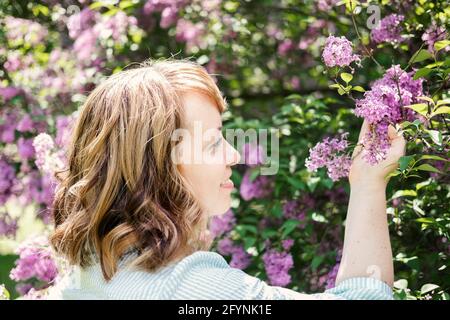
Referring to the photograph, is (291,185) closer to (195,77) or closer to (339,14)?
(339,14)

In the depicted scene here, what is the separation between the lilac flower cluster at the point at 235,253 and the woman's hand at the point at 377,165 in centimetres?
117

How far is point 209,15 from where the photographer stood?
320 cm

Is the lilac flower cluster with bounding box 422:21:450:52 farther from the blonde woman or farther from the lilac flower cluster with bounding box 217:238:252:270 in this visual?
the lilac flower cluster with bounding box 217:238:252:270

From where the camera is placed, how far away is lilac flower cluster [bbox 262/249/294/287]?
240 cm

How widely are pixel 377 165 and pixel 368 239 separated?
0.16 meters

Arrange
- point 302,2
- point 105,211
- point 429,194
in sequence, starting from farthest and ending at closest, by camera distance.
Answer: point 302,2 → point 429,194 → point 105,211

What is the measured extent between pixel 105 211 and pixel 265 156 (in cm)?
138

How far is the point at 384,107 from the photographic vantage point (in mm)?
1480

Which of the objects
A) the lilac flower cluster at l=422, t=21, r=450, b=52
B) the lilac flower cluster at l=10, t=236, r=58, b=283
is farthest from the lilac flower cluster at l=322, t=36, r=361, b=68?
the lilac flower cluster at l=10, t=236, r=58, b=283

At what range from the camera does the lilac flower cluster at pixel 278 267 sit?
7.88ft

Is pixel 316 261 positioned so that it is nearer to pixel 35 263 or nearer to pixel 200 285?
pixel 35 263

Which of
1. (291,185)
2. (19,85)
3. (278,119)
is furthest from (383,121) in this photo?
A: (19,85)

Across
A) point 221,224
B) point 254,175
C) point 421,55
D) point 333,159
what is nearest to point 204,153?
point 333,159

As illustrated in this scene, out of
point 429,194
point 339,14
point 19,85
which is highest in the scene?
point 339,14
